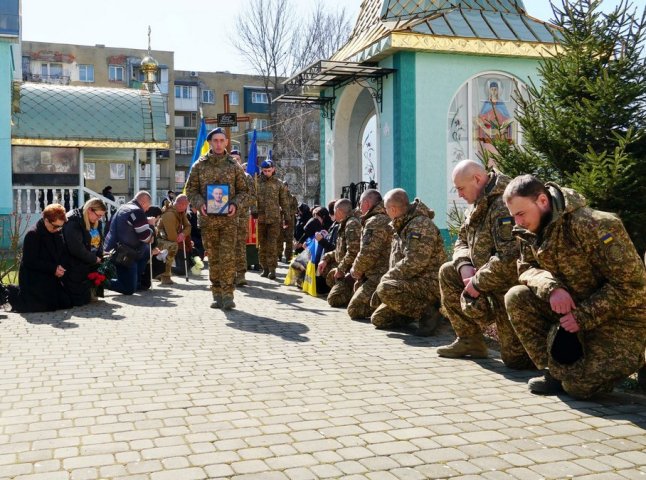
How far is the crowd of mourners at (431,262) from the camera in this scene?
4.78 meters

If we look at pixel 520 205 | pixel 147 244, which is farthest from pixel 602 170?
pixel 147 244

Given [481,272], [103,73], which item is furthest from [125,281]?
[103,73]

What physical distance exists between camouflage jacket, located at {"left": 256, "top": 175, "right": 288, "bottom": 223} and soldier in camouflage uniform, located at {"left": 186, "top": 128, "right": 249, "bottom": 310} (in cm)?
363

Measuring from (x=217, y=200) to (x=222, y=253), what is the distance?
0.71 metres

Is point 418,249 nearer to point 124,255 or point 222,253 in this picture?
point 222,253

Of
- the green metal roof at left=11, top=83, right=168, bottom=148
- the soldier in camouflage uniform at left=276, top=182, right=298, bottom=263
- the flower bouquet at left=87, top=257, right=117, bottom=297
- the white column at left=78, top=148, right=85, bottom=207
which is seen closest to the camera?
the flower bouquet at left=87, top=257, right=117, bottom=297

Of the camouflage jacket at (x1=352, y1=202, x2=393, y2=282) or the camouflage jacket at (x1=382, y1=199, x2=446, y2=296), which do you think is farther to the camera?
the camouflage jacket at (x1=352, y1=202, x2=393, y2=282)

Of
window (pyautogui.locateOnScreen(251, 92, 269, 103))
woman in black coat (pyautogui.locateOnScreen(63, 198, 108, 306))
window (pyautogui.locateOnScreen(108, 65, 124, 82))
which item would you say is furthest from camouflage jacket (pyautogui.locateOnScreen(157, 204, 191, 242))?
window (pyautogui.locateOnScreen(251, 92, 269, 103))

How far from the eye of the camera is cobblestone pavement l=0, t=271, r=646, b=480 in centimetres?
380

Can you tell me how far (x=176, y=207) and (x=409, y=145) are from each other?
18.0 ft

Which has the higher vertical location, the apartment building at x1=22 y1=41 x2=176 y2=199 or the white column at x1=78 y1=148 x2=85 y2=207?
the apartment building at x1=22 y1=41 x2=176 y2=199

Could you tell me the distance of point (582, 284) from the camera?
16.1 feet

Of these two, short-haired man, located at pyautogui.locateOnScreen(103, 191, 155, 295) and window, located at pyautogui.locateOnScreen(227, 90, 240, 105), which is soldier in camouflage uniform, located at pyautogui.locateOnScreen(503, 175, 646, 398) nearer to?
short-haired man, located at pyautogui.locateOnScreen(103, 191, 155, 295)

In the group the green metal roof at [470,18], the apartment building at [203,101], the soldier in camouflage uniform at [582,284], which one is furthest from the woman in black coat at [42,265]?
the apartment building at [203,101]
